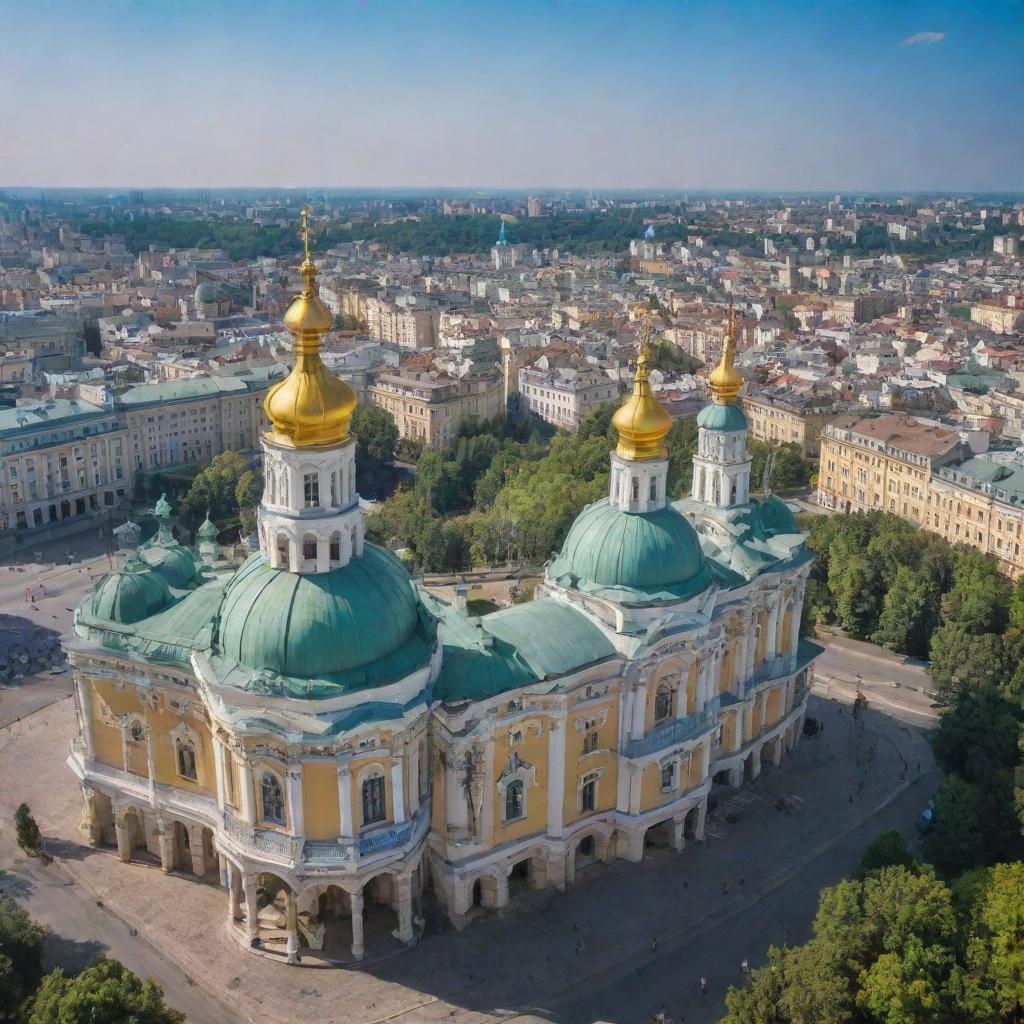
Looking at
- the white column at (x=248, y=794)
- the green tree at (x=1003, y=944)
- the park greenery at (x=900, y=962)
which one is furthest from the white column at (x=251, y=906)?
the green tree at (x=1003, y=944)

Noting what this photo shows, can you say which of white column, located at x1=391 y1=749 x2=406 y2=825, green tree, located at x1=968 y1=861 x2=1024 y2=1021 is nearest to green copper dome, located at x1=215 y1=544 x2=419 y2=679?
white column, located at x1=391 y1=749 x2=406 y2=825

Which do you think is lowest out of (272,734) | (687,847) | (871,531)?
(687,847)

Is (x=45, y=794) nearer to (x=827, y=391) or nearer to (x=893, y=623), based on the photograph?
(x=893, y=623)

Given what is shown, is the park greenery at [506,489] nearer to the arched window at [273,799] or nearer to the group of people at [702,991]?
the group of people at [702,991]

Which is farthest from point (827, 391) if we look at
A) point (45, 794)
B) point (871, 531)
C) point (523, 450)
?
point (45, 794)

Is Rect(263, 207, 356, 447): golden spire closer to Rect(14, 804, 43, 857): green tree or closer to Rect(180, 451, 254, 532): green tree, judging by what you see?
Rect(14, 804, 43, 857): green tree

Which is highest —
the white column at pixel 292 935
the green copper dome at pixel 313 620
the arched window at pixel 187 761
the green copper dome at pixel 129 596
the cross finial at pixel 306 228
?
the cross finial at pixel 306 228
